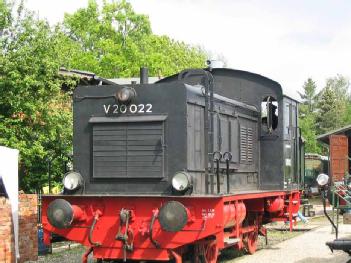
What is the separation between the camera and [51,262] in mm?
11008

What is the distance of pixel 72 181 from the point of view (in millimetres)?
9047

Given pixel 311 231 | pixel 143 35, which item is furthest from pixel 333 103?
pixel 311 231

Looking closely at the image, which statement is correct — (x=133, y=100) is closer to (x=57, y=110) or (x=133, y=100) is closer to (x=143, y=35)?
(x=57, y=110)

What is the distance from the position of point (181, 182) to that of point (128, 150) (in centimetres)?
111

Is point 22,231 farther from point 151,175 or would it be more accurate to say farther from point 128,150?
point 151,175

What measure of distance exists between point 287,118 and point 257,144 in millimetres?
979

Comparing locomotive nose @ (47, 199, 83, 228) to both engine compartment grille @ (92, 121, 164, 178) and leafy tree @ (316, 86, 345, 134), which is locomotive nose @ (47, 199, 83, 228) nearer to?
engine compartment grille @ (92, 121, 164, 178)

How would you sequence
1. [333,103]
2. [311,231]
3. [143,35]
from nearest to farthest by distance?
[311,231] → [143,35] → [333,103]

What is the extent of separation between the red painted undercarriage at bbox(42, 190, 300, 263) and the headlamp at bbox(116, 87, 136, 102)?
1491 mm

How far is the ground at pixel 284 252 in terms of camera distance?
1101 centimetres

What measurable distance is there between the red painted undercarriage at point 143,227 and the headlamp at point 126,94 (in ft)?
4.89

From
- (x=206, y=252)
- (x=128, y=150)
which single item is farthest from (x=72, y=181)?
(x=206, y=252)

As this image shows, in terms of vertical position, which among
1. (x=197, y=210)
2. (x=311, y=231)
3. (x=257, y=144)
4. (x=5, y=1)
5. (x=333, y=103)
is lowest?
(x=311, y=231)

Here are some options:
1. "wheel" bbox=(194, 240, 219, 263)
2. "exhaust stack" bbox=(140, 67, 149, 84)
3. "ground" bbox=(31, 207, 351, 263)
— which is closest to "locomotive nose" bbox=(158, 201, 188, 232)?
"wheel" bbox=(194, 240, 219, 263)
